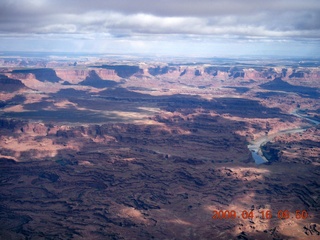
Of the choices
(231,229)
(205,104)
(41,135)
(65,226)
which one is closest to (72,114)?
(41,135)

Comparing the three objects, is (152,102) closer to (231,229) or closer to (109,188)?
(109,188)
